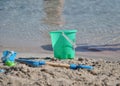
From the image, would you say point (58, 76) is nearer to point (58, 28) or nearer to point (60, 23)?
point (58, 28)

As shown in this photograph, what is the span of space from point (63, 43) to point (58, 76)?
111cm

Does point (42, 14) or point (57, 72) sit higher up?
point (42, 14)

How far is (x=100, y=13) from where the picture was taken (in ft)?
37.3

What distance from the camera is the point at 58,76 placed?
5352 millimetres

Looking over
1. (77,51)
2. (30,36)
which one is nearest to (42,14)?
(30,36)

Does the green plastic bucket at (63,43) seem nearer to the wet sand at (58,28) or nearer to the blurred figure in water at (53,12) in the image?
the wet sand at (58,28)

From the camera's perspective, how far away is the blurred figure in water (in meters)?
10.5

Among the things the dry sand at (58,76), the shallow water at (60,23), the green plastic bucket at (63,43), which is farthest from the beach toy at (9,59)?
the shallow water at (60,23)

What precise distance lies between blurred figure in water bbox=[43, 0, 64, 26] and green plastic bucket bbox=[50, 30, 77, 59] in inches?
147

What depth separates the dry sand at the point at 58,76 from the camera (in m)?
5.06

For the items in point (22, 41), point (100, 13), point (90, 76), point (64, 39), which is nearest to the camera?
point (90, 76)

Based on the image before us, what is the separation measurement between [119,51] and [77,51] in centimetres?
77

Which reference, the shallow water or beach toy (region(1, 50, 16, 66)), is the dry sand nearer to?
beach toy (region(1, 50, 16, 66))

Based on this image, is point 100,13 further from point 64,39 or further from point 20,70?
point 20,70
